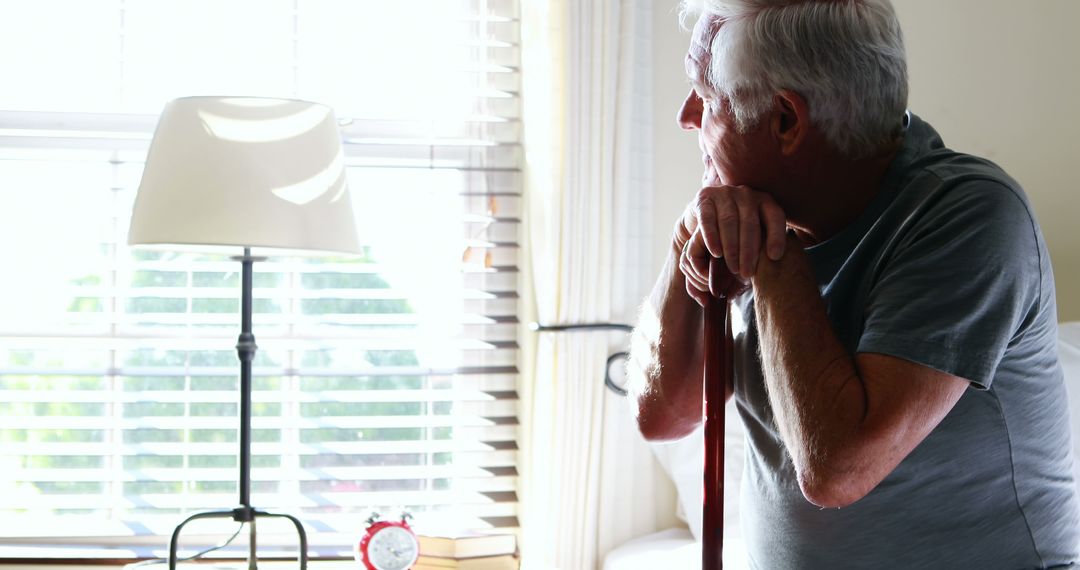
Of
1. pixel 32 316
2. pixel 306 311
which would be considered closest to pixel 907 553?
pixel 306 311

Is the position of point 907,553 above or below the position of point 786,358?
below

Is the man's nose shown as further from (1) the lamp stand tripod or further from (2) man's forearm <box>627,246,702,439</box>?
(1) the lamp stand tripod

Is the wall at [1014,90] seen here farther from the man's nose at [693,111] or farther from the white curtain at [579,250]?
the man's nose at [693,111]

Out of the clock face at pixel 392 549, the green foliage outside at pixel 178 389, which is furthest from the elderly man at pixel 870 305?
the green foliage outside at pixel 178 389

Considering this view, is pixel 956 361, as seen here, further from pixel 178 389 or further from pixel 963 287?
pixel 178 389

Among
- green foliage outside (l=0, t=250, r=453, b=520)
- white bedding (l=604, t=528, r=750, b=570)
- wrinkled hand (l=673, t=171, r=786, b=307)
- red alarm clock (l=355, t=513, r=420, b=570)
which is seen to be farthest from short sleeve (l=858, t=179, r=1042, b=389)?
green foliage outside (l=0, t=250, r=453, b=520)

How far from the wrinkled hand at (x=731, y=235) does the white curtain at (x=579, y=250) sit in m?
1.30

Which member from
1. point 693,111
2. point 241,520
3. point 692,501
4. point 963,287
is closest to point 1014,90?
point 692,501

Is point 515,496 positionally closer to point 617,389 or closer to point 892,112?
point 617,389

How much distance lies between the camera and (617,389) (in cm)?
241

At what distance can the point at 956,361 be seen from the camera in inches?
34.0

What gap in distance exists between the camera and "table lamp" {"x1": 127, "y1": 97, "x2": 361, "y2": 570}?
185cm

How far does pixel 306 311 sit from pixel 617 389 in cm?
82

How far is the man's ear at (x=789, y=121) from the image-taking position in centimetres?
104
